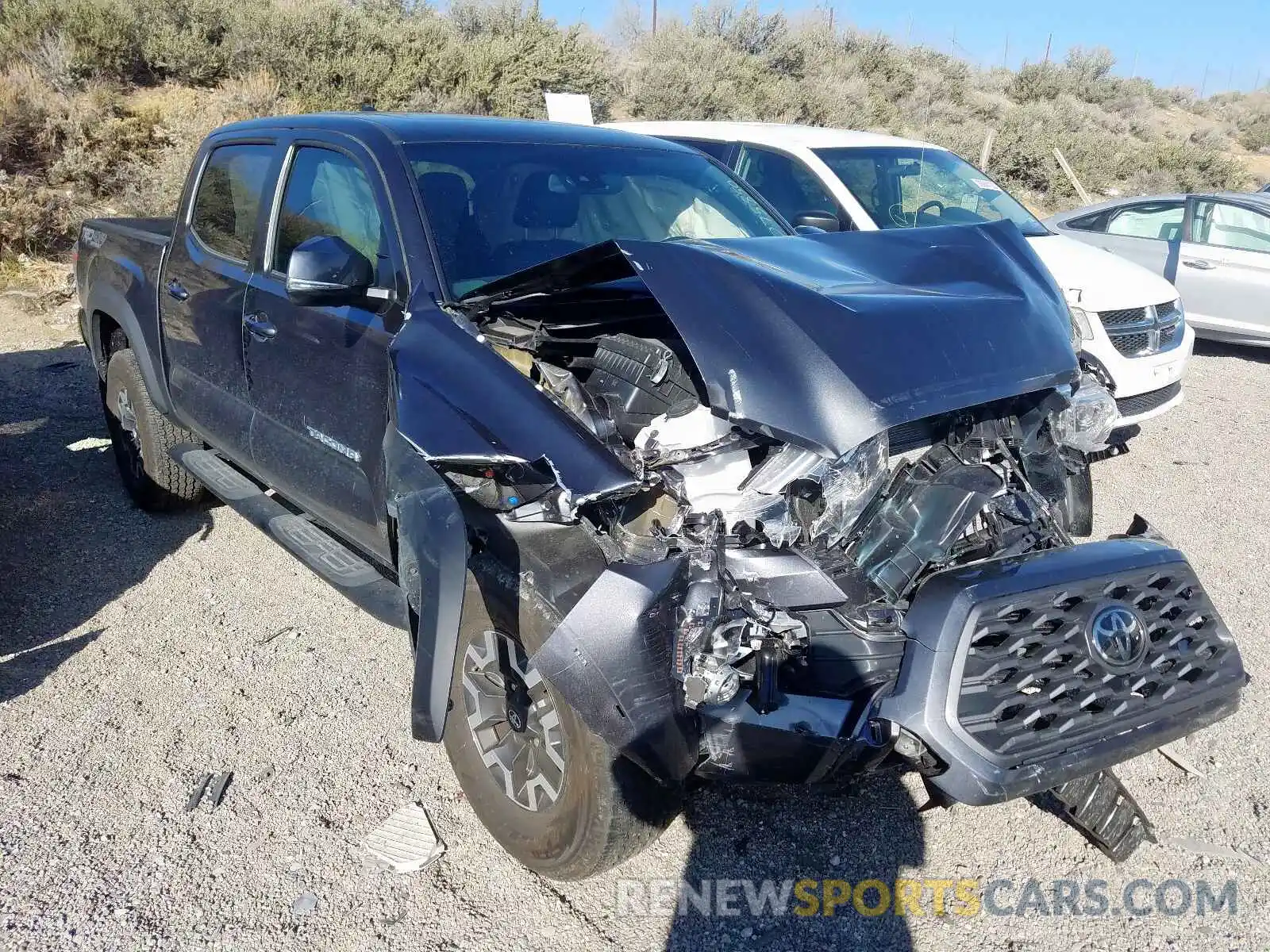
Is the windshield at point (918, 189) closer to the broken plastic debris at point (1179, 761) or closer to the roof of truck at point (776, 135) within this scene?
the roof of truck at point (776, 135)

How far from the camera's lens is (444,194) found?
331cm

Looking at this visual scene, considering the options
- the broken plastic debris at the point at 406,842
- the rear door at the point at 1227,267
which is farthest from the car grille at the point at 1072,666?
the rear door at the point at 1227,267

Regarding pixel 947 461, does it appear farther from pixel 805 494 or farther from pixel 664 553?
pixel 664 553

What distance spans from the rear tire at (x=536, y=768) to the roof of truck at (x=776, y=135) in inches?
203

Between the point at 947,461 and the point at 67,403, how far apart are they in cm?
661

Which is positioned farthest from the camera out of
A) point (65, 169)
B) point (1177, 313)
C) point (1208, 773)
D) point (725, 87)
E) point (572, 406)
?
point (725, 87)

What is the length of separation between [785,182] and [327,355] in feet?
15.2

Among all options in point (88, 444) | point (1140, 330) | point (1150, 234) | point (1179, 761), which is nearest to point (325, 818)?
point (1179, 761)

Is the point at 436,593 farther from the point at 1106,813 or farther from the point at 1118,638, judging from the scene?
the point at 1106,813

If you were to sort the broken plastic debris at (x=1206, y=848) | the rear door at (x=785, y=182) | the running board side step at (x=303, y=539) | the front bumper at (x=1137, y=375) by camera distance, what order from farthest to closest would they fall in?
the rear door at (x=785, y=182) → the front bumper at (x=1137, y=375) → the running board side step at (x=303, y=539) → the broken plastic debris at (x=1206, y=848)

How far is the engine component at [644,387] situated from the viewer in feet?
8.87

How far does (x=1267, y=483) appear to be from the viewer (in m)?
6.06

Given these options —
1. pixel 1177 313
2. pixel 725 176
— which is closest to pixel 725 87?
pixel 1177 313

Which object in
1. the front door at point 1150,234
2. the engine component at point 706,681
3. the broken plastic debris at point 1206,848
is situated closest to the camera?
the engine component at point 706,681
